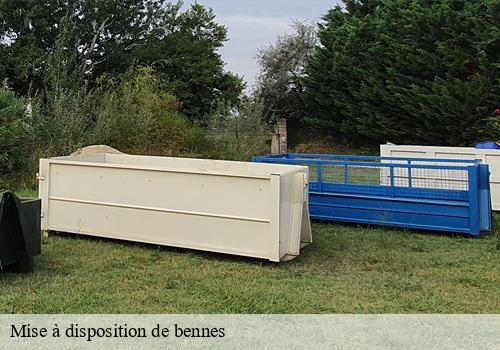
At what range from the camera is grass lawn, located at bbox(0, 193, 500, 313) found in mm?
2957

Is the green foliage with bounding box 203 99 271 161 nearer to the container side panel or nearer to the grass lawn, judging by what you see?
the container side panel

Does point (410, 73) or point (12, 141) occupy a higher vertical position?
point (410, 73)

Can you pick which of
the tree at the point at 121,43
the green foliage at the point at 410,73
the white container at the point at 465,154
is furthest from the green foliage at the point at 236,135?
the tree at the point at 121,43

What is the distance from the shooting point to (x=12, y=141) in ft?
27.1

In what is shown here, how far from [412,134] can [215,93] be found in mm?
10297

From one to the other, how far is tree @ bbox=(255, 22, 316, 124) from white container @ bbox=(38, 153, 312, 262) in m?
16.0

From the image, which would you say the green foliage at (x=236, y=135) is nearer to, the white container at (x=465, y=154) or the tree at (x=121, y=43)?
the white container at (x=465, y=154)

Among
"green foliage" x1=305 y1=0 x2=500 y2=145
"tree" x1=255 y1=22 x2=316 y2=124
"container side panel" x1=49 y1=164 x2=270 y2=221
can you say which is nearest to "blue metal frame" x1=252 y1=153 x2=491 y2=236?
"container side panel" x1=49 y1=164 x2=270 y2=221

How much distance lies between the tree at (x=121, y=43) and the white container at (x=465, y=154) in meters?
12.4

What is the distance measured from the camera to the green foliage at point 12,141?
8117 millimetres

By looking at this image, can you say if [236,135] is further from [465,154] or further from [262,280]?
[262,280]

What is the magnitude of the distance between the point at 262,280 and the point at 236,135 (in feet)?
28.9

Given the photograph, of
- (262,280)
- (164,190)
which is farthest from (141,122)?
(262,280)

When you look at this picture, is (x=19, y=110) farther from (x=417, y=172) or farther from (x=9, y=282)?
(x=417, y=172)
